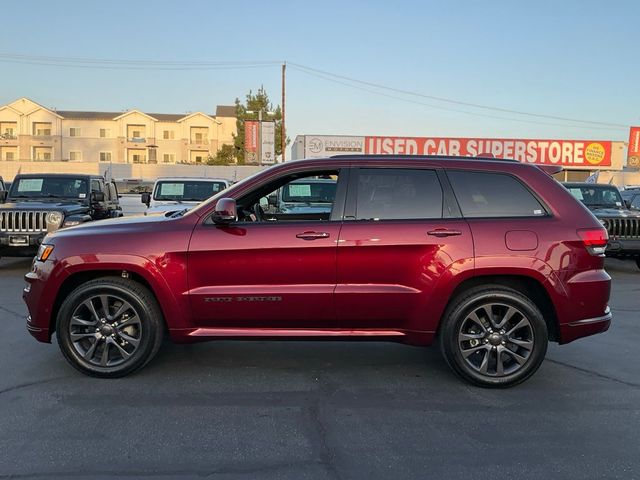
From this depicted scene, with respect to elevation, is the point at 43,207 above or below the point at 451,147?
below

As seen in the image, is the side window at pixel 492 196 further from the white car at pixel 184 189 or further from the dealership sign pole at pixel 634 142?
the dealership sign pole at pixel 634 142

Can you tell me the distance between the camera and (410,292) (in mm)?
4465

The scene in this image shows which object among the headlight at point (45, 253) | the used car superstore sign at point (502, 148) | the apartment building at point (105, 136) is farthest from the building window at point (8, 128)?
the headlight at point (45, 253)

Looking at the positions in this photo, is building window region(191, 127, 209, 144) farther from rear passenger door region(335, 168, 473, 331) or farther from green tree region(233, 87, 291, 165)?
rear passenger door region(335, 168, 473, 331)

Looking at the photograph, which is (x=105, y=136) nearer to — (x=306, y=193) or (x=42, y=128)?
(x=42, y=128)

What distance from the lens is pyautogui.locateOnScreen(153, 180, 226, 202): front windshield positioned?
12.6 meters

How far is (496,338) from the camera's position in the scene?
4.60 meters

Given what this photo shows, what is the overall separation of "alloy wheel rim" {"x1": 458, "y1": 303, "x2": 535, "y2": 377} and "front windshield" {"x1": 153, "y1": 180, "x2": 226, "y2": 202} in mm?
8850

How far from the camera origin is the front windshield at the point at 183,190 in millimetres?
12555

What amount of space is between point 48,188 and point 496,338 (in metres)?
9.90

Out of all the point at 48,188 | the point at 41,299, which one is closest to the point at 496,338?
the point at 41,299

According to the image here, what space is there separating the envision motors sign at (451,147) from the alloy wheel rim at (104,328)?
2469cm

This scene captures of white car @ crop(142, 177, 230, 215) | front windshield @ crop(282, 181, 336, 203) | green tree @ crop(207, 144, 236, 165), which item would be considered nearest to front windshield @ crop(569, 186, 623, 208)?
front windshield @ crop(282, 181, 336, 203)

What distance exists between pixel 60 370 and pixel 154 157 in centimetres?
6935
